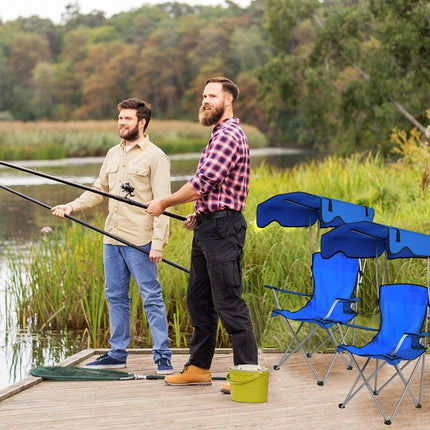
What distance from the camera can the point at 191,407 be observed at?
4.35 metres

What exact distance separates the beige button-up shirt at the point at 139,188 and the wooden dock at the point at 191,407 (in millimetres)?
816

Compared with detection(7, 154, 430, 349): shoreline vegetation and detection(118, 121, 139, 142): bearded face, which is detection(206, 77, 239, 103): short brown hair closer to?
detection(118, 121, 139, 142): bearded face

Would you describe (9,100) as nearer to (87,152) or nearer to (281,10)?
(87,152)

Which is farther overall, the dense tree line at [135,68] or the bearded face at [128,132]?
the dense tree line at [135,68]

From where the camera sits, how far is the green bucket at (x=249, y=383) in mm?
4371

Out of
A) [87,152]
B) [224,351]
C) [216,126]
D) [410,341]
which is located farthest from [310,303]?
[87,152]

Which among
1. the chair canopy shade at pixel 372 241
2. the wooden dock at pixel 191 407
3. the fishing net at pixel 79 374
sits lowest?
the wooden dock at pixel 191 407

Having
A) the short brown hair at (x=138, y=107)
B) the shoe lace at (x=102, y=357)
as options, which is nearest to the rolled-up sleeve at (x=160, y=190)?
the short brown hair at (x=138, y=107)

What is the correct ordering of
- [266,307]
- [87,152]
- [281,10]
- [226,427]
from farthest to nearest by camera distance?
[87,152] < [281,10] < [266,307] < [226,427]

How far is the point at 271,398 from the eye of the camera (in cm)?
455

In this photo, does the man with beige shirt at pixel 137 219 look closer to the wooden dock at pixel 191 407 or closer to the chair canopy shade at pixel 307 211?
the wooden dock at pixel 191 407

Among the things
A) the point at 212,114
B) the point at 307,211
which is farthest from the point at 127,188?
the point at 307,211

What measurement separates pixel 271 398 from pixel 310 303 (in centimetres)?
120

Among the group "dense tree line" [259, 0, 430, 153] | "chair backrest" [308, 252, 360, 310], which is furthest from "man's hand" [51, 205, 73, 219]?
"dense tree line" [259, 0, 430, 153]
